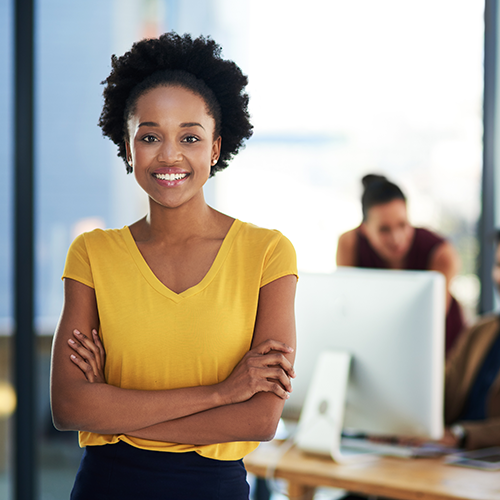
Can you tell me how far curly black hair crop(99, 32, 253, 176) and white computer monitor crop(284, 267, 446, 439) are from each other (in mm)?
874

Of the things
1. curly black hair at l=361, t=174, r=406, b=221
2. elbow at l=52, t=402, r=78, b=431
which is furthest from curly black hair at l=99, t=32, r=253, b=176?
curly black hair at l=361, t=174, r=406, b=221

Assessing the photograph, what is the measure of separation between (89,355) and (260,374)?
0.27 m

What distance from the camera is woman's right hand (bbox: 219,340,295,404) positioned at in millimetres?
896

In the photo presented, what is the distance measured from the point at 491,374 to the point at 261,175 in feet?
4.81

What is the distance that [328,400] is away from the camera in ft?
6.02

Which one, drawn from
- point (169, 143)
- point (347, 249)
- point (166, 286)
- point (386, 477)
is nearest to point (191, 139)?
point (169, 143)

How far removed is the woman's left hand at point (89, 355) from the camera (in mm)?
930

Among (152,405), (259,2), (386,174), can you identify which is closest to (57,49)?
(259,2)

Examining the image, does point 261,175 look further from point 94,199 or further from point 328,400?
point 328,400

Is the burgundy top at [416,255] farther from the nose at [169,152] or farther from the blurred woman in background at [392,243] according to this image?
the nose at [169,152]

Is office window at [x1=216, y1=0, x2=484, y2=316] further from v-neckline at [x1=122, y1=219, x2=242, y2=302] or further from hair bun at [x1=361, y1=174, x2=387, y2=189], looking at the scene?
v-neckline at [x1=122, y1=219, x2=242, y2=302]

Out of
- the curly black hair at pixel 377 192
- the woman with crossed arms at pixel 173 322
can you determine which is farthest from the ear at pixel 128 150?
the curly black hair at pixel 377 192

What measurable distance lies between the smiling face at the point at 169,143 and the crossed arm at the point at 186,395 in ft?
0.65

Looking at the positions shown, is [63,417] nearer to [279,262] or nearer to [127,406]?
[127,406]
